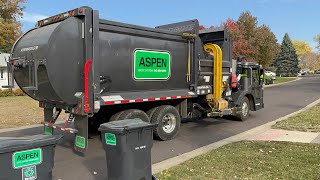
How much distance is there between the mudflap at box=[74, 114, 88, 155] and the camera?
6947 millimetres

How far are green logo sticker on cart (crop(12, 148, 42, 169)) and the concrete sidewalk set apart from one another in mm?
5998

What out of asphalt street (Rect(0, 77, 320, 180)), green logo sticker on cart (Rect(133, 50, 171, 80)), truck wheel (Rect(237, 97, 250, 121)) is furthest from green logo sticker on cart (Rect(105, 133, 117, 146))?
truck wheel (Rect(237, 97, 250, 121))

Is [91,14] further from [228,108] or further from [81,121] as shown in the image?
[228,108]

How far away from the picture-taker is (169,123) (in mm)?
9078

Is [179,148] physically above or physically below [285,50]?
below

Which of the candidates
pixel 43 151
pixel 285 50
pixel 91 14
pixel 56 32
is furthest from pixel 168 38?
pixel 285 50

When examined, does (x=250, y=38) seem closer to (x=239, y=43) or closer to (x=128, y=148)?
(x=239, y=43)

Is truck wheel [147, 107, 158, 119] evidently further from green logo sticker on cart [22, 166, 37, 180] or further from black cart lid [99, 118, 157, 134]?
green logo sticker on cart [22, 166, 37, 180]

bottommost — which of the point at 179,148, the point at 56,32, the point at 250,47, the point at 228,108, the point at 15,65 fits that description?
the point at 179,148

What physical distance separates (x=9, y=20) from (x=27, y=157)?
29.7m

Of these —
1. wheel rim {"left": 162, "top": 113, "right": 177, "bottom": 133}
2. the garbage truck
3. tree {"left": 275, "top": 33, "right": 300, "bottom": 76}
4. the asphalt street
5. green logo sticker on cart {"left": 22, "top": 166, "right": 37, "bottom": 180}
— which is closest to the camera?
green logo sticker on cart {"left": 22, "top": 166, "right": 37, "bottom": 180}

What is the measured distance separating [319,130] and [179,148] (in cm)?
421

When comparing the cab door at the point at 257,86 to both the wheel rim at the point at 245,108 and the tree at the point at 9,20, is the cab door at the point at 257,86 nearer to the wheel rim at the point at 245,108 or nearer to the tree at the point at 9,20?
the wheel rim at the point at 245,108

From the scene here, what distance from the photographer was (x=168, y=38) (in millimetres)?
8789
